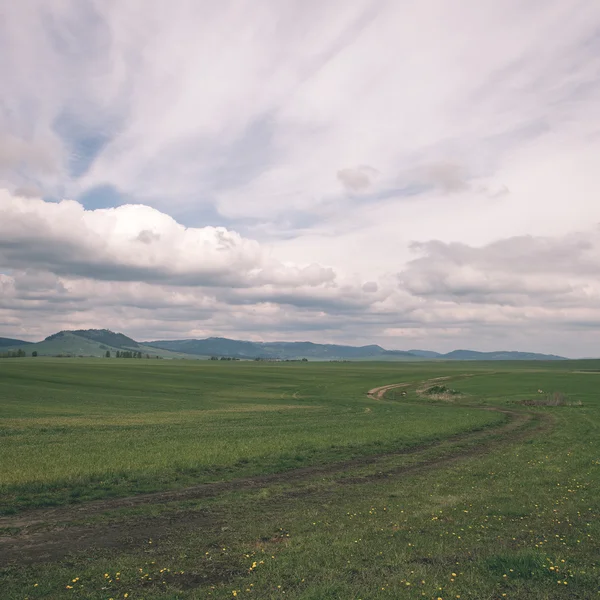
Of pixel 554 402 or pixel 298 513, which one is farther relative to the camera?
pixel 554 402

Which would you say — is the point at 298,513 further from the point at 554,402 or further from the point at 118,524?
the point at 554,402

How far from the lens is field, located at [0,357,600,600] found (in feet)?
38.4

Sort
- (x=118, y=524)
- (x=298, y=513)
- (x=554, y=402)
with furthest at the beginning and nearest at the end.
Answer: (x=554, y=402)
(x=298, y=513)
(x=118, y=524)

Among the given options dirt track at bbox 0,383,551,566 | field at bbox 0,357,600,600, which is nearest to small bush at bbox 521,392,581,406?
field at bbox 0,357,600,600

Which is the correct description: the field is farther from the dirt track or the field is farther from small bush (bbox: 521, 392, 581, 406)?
small bush (bbox: 521, 392, 581, 406)

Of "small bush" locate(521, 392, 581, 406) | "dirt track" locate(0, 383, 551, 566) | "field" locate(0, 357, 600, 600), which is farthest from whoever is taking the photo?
"small bush" locate(521, 392, 581, 406)

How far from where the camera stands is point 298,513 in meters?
17.6

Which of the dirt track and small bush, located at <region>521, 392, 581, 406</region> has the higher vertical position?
the dirt track

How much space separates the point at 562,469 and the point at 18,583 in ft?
81.0

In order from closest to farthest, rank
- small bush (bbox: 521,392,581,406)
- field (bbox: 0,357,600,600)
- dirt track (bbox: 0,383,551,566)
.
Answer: field (bbox: 0,357,600,600) < dirt track (bbox: 0,383,551,566) < small bush (bbox: 521,392,581,406)

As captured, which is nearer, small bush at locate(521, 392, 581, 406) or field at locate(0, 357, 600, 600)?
field at locate(0, 357, 600, 600)

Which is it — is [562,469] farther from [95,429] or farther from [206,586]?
[95,429]

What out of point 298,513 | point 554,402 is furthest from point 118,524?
point 554,402

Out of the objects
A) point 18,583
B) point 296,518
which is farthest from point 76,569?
point 296,518
